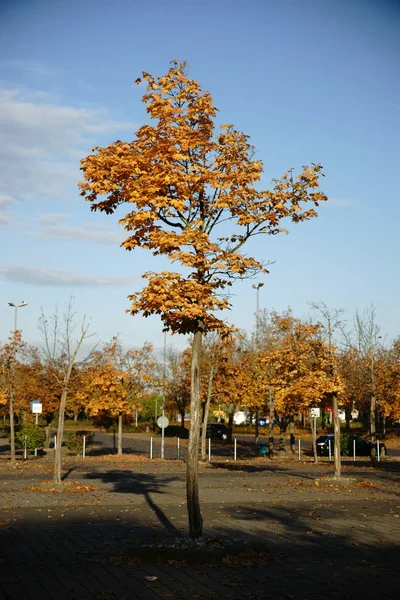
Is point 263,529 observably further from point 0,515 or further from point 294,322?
point 294,322

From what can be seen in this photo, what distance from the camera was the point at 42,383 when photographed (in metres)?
42.5

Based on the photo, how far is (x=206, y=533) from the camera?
13.6 metres

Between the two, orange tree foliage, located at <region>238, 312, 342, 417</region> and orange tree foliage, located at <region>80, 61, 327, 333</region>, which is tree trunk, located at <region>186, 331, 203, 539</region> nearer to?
orange tree foliage, located at <region>80, 61, 327, 333</region>

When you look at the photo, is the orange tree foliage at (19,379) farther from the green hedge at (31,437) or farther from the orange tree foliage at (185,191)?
the orange tree foliage at (185,191)

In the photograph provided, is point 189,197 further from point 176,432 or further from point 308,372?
point 176,432

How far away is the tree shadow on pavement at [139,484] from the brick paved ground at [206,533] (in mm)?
44

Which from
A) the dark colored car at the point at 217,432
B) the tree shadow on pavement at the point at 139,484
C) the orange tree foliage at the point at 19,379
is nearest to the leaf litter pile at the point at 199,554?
the tree shadow on pavement at the point at 139,484

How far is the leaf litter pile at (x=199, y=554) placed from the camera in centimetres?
1063

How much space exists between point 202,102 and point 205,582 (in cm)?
769

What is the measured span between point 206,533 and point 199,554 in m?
2.66

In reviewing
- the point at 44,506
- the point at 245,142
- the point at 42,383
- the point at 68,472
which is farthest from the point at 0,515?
the point at 42,383

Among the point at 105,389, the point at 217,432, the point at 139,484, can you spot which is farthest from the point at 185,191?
the point at 217,432

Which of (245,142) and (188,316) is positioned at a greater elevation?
(245,142)

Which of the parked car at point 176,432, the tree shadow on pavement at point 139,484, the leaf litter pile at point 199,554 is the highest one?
the parked car at point 176,432
